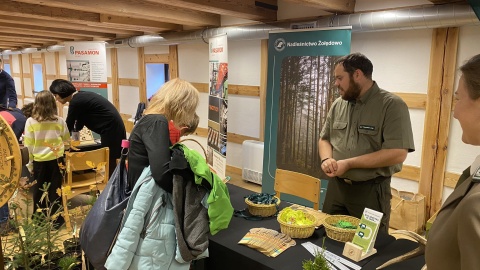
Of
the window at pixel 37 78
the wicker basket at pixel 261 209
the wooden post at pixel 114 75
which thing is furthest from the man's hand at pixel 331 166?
the window at pixel 37 78

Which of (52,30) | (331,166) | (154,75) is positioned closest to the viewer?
(331,166)

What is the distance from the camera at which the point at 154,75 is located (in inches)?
273

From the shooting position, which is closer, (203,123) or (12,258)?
(12,258)

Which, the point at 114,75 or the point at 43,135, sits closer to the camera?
the point at 43,135

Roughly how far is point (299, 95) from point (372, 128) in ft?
5.51

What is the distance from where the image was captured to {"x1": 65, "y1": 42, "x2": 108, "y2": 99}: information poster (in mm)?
5648

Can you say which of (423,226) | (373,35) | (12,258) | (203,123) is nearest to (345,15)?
(373,35)

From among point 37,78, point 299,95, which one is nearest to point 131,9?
point 299,95

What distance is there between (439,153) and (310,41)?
5.32 ft

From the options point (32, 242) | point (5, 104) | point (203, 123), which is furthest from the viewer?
point (203, 123)

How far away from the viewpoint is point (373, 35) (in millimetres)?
3582

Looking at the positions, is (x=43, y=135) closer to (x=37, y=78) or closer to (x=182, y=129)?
(x=182, y=129)

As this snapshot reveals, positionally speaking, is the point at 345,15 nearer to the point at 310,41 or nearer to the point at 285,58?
the point at 310,41

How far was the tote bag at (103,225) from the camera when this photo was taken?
1.58 meters
